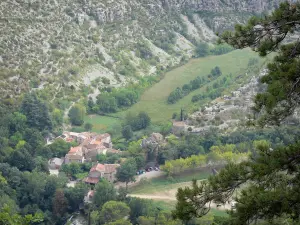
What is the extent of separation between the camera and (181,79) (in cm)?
7350

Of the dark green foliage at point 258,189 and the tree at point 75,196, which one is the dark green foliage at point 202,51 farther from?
the dark green foliage at point 258,189

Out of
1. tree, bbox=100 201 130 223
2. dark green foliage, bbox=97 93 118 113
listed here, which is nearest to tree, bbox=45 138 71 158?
dark green foliage, bbox=97 93 118 113

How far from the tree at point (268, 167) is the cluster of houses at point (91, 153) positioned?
106 ft

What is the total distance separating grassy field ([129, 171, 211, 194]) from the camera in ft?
152

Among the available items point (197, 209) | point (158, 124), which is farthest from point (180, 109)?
point (197, 209)

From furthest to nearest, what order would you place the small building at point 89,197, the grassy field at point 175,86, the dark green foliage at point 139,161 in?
the grassy field at point 175,86 < the dark green foliage at point 139,161 < the small building at point 89,197

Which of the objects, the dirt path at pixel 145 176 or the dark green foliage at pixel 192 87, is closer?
the dirt path at pixel 145 176

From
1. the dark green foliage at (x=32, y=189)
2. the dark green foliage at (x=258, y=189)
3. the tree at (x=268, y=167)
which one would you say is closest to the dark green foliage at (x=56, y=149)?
the dark green foliage at (x=32, y=189)

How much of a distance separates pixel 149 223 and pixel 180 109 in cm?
2524

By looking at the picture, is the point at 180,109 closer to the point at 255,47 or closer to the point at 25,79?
the point at 25,79

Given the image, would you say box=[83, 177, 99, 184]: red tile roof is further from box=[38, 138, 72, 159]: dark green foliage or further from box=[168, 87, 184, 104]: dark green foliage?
box=[168, 87, 184, 104]: dark green foliage

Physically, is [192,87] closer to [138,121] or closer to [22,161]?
[138,121]

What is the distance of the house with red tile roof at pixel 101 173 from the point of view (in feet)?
155

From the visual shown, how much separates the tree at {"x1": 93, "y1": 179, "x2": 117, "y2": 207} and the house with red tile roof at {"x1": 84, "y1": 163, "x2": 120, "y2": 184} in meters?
2.58
